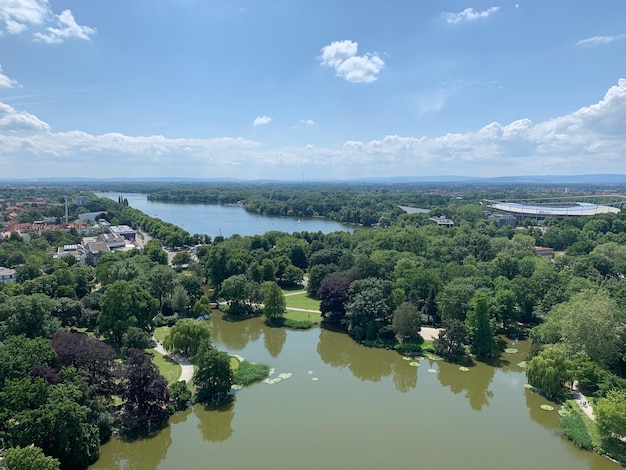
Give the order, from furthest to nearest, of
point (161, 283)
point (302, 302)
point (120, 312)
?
1. point (302, 302)
2. point (161, 283)
3. point (120, 312)

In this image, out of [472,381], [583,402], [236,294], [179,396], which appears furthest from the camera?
[236,294]

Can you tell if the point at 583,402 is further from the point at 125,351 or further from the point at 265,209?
the point at 265,209

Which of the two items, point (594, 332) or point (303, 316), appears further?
point (303, 316)

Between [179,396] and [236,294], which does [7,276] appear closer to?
[236,294]

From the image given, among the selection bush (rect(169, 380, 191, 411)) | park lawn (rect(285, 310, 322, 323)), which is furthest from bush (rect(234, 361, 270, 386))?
park lawn (rect(285, 310, 322, 323))

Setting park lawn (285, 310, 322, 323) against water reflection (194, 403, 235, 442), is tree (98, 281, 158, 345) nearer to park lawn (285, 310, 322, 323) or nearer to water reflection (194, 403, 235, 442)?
water reflection (194, 403, 235, 442)

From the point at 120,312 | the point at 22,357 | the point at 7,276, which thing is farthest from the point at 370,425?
the point at 7,276

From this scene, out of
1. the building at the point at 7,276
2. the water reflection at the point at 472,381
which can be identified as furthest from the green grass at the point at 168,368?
the building at the point at 7,276

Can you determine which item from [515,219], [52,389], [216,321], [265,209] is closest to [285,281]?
[216,321]
